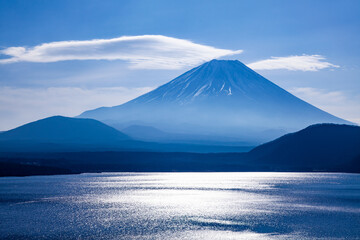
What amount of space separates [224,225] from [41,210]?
28146mm

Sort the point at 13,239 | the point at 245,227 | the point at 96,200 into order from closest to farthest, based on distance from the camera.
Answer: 1. the point at 13,239
2. the point at 245,227
3. the point at 96,200

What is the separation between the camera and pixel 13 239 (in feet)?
170

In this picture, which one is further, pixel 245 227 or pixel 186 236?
pixel 245 227

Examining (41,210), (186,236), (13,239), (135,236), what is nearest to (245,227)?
(186,236)

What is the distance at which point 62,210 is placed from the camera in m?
77.1

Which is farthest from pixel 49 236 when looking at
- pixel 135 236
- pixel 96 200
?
pixel 96 200

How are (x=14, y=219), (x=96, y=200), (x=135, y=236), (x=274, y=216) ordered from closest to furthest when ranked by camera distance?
(x=135, y=236) → (x=14, y=219) → (x=274, y=216) → (x=96, y=200)

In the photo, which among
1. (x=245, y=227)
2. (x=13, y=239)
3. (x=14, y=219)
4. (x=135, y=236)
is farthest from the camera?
(x=14, y=219)

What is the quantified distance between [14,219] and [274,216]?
3298 cm

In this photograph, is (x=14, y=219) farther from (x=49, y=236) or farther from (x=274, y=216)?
(x=274, y=216)

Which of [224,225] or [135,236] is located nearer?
[135,236]

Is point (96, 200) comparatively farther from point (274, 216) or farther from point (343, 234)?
point (343, 234)

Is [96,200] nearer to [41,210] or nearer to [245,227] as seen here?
[41,210]

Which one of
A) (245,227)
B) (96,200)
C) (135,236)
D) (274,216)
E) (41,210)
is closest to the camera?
(135,236)
